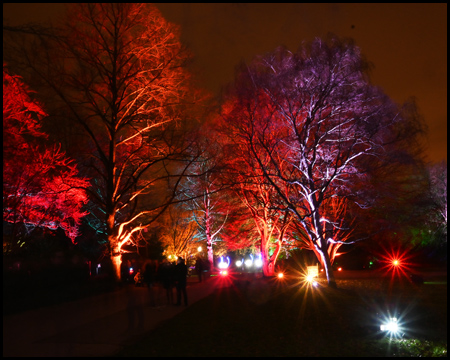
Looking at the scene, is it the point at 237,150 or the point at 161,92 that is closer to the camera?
the point at 161,92

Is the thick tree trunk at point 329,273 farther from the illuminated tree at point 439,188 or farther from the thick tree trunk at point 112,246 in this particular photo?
the illuminated tree at point 439,188

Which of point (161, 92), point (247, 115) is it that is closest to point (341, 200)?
point (247, 115)

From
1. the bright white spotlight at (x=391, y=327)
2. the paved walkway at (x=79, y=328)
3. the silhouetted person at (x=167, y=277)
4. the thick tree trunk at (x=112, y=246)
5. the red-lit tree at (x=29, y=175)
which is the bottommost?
the bright white spotlight at (x=391, y=327)

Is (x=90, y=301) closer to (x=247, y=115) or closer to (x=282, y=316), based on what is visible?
(x=282, y=316)

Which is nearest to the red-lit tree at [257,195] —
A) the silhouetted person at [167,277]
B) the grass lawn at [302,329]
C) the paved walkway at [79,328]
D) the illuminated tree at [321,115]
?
the illuminated tree at [321,115]

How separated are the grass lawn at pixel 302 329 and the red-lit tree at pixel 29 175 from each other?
19.3 ft

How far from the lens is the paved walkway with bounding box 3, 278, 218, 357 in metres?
7.29

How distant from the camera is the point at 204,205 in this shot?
1777 inches

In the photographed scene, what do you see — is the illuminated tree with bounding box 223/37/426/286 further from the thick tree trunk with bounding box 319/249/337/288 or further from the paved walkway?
the paved walkway

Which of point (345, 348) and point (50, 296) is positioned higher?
point (50, 296)

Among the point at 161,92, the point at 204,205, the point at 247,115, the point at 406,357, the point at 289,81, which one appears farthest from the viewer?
the point at 204,205

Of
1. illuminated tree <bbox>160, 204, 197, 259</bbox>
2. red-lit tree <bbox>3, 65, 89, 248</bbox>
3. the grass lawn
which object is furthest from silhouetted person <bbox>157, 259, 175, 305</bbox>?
illuminated tree <bbox>160, 204, 197, 259</bbox>

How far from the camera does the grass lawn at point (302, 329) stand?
7383 mm

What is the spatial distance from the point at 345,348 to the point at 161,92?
15.9 meters
